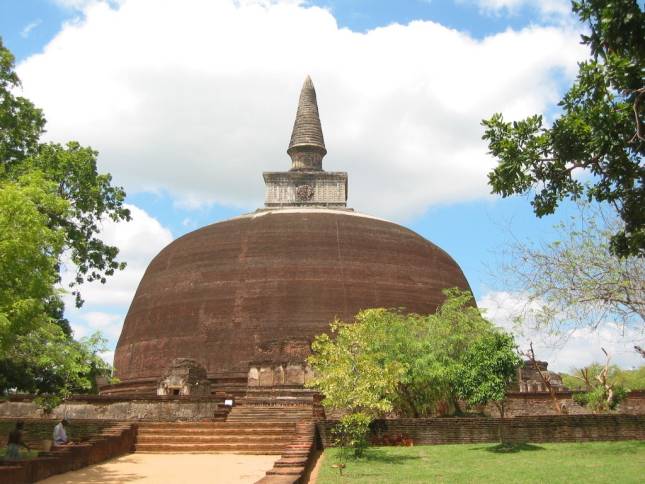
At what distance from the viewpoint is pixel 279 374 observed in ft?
71.5

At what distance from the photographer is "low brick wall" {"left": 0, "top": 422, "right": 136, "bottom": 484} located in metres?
8.68

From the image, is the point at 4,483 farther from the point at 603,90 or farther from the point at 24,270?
the point at 603,90

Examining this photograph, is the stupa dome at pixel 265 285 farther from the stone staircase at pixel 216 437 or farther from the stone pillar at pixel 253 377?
the stone staircase at pixel 216 437

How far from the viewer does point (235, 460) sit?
11.8m

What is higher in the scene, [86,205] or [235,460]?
[86,205]

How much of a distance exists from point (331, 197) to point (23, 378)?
25.7m

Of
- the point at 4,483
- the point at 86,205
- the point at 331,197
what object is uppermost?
the point at 331,197

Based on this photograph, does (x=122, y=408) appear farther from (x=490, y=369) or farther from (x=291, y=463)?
(x=291, y=463)

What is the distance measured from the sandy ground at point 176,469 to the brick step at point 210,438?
2.17 ft

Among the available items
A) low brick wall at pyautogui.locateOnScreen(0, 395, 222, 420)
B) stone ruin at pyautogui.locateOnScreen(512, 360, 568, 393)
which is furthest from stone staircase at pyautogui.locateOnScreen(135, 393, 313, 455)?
stone ruin at pyautogui.locateOnScreen(512, 360, 568, 393)

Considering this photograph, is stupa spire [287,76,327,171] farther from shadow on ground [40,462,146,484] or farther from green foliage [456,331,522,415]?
shadow on ground [40,462,146,484]

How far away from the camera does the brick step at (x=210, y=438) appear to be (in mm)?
13297

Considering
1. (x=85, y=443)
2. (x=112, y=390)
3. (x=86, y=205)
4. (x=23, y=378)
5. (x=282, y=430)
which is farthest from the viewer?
(x=112, y=390)

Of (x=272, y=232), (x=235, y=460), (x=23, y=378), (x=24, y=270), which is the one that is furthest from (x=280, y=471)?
(x=272, y=232)
